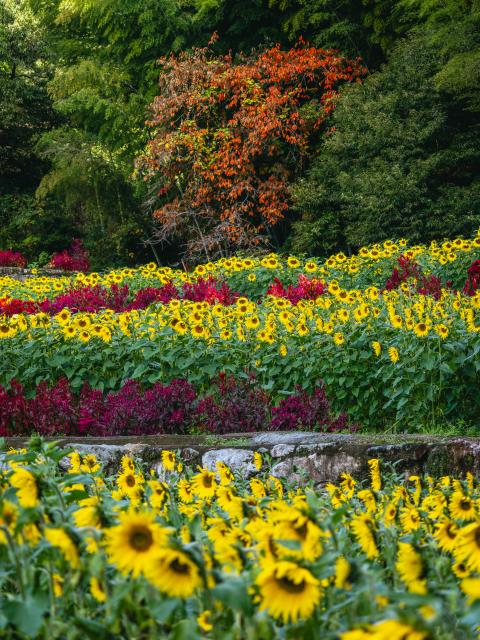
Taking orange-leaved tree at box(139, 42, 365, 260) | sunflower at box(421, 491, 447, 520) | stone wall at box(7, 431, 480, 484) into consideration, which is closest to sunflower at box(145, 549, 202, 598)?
sunflower at box(421, 491, 447, 520)

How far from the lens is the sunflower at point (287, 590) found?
3.99ft

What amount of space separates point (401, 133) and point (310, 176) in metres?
1.92

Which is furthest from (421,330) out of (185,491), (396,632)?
(396,632)

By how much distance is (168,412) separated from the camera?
16.4 feet

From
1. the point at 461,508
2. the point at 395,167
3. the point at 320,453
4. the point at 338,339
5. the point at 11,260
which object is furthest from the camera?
the point at 11,260

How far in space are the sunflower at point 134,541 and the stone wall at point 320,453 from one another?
2426mm

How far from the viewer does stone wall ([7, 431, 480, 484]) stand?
3820 millimetres

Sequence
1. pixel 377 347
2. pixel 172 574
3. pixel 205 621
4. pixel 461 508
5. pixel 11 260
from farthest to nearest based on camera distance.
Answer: pixel 11 260
pixel 377 347
pixel 461 508
pixel 205 621
pixel 172 574

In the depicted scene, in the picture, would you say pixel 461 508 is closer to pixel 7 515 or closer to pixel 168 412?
pixel 7 515

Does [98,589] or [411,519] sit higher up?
[98,589]

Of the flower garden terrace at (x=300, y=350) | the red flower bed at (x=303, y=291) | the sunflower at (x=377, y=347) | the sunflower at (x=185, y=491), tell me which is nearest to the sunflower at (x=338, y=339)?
the flower garden terrace at (x=300, y=350)

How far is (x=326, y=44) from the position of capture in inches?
631

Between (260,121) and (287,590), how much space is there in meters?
14.1

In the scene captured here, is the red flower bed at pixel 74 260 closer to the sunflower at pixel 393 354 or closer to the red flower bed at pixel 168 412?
the red flower bed at pixel 168 412
